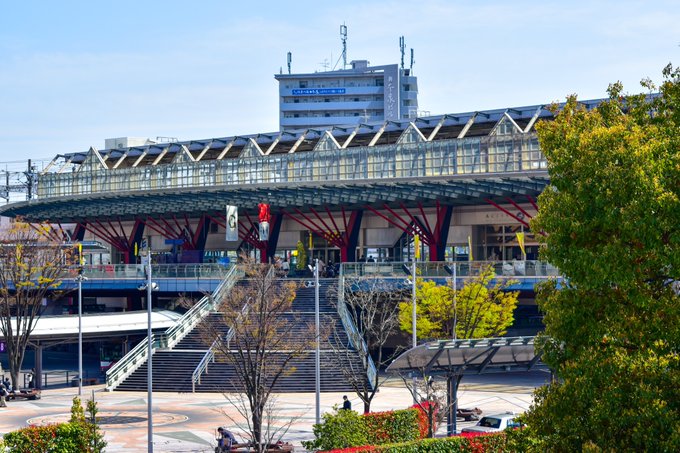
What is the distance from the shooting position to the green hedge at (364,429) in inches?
1341

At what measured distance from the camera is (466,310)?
56.1 m

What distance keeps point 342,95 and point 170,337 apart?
12508cm

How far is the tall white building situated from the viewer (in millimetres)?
182875

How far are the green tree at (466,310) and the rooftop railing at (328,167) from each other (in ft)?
46.9

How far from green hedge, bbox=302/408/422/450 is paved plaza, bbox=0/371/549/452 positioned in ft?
20.6

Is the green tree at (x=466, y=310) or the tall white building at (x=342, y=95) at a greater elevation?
the tall white building at (x=342, y=95)

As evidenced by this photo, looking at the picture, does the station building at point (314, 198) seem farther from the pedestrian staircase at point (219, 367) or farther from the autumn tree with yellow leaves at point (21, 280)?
the autumn tree with yellow leaves at point (21, 280)

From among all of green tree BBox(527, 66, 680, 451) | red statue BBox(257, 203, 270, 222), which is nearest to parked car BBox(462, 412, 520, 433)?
green tree BBox(527, 66, 680, 451)

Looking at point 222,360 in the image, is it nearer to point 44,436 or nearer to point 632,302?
point 44,436

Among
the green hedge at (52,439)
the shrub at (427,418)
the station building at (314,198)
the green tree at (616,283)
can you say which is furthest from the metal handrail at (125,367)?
the green tree at (616,283)

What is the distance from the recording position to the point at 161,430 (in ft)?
150

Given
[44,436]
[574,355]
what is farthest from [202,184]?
[574,355]

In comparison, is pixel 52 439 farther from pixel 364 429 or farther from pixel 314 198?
pixel 314 198

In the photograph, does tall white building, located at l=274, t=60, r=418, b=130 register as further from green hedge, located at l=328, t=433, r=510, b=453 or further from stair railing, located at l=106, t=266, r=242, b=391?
green hedge, located at l=328, t=433, r=510, b=453
